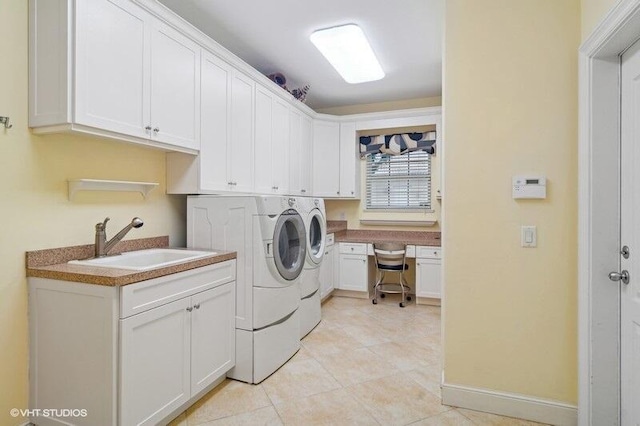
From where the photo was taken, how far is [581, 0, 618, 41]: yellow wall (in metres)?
1.53

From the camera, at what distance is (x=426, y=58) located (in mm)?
3346

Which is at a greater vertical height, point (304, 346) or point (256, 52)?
point (256, 52)

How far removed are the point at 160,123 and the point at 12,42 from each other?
75 cm

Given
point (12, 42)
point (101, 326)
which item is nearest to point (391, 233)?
point (101, 326)

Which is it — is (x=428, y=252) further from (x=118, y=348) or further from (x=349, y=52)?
(x=118, y=348)

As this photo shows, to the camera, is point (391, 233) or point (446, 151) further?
point (391, 233)

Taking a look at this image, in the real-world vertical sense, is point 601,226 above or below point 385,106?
below

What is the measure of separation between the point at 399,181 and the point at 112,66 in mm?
3648

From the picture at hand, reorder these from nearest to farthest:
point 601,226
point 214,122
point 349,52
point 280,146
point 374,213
A: 1. point 601,226
2. point 214,122
3. point 349,52
4. point 280,146
5. point 374,213

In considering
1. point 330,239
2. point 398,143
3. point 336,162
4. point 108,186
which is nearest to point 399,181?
point 398,143

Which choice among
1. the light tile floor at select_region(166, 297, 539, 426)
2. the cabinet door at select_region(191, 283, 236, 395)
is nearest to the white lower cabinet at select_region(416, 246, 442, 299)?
the light tile floor at select_region(166, 297, 539, 426)

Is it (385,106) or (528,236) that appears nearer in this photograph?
(528,236)

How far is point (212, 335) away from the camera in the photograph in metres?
2.13

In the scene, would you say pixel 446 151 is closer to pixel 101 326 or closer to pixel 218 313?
pixel 218 313
